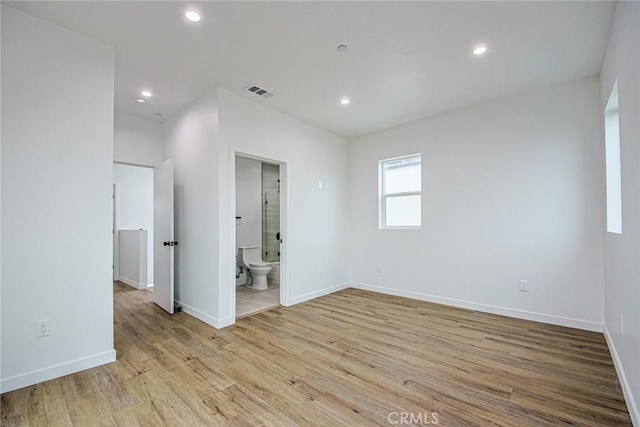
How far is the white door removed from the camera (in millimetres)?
3744

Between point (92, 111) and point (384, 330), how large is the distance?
346 cm

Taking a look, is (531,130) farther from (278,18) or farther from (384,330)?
(278,18)

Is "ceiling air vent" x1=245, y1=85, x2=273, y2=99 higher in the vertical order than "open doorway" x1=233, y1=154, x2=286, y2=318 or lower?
higher

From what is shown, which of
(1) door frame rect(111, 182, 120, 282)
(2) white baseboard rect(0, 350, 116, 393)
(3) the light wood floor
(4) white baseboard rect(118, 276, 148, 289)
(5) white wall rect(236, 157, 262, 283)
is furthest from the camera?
(1) door frame rect(111, 182, 120, 282)

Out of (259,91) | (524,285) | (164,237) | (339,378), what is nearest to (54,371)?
(164,237)

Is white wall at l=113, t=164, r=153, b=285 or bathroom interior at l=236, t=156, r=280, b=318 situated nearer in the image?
bathroom interior at l=236, t=156, r=280, b=318

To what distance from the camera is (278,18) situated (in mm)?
2152

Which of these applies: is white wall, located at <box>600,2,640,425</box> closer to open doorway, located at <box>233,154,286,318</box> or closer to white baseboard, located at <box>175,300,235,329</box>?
white baseboard, located at <box>175,300,235,329</box>

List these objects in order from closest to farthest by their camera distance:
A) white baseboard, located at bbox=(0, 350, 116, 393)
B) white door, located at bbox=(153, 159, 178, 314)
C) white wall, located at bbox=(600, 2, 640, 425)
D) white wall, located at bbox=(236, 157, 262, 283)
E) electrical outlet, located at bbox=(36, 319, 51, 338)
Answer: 1. white wall, located at bbox=(600, 2, 640, 425)
2. white baseboard, located at bbox=(0, 350, 116, 393)
3. electrical outlet, located at bbox=(36, 319, 51, 338)
4. white door, located at bbox=(153, 159, 178, 314)
5. white wall, located at bbox=(236, 157, 262, 283)

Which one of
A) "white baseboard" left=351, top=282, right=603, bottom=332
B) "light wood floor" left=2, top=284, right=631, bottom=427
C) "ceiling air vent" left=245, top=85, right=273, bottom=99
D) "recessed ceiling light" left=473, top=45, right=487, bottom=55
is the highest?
"ceiling air vent" left=245, top=85, right=273, bottom=99

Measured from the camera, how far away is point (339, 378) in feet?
7.18

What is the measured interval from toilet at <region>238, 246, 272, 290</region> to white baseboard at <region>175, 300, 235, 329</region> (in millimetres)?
1436

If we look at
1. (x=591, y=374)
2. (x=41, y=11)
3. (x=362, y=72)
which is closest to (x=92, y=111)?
(x=41, y=11)

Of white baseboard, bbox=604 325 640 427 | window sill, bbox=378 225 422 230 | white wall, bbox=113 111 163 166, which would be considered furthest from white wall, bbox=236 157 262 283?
white baseboard, bbox=604 325 640 427
